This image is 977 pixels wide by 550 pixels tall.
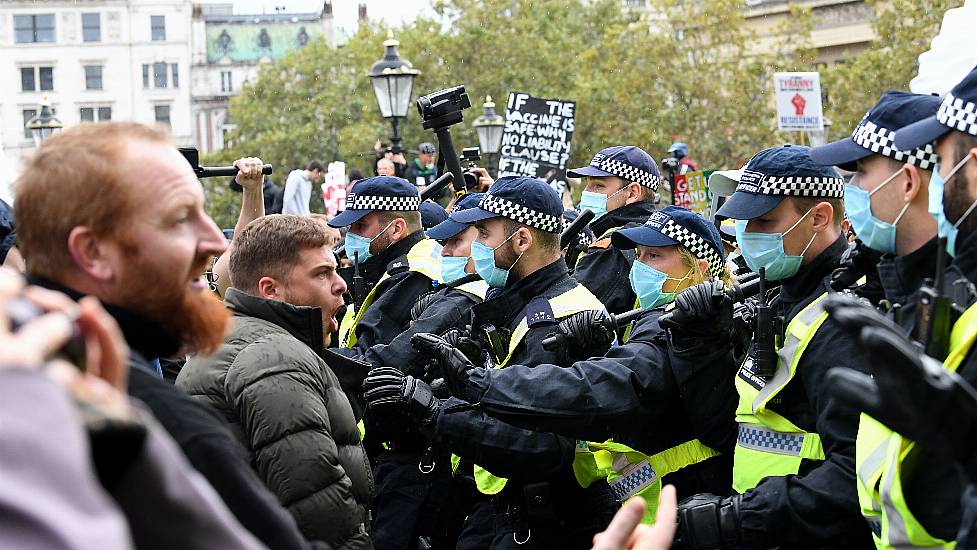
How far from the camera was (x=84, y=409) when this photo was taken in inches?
58.5

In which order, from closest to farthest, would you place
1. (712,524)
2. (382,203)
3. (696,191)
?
(712,524) < (382,203) < (696,191)

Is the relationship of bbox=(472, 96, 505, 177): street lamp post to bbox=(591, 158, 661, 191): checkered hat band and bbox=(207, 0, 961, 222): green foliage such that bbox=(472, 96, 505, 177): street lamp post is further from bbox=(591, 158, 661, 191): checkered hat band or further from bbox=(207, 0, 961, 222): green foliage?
bbox=(591, 158, 661, 191): checkered hat band

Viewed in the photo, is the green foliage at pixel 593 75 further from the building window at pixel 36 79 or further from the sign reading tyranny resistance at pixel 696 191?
the building window at pixel 36 79

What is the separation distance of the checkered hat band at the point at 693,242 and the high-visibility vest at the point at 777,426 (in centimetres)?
134

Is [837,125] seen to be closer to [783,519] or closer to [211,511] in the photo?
[783,519]

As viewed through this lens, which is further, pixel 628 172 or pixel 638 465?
pixel 628 172

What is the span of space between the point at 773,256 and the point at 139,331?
3155 millimetres

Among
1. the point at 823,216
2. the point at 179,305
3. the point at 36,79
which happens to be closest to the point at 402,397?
the point at 823,216

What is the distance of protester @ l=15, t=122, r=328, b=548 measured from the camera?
2.42 m

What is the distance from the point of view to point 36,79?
98.2 meters

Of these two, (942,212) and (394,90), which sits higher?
(394,90)

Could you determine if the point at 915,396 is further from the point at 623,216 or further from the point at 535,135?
the point at 535,135

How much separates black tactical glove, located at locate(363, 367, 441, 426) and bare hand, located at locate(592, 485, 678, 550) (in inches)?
135

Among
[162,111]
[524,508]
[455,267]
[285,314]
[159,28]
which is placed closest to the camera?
[285,314]
